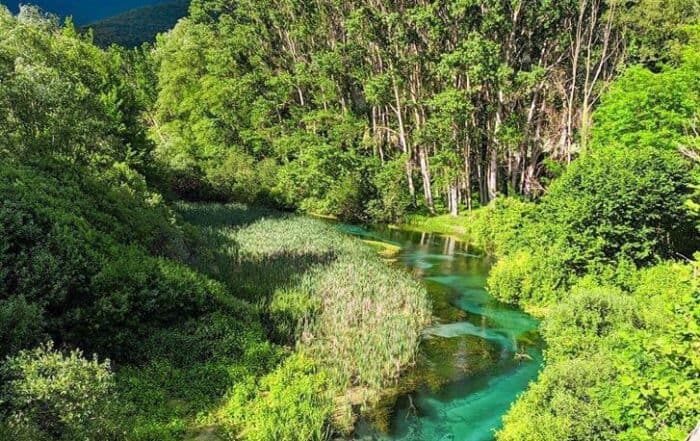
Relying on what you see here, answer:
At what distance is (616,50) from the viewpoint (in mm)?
43531

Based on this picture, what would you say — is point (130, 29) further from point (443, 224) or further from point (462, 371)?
point (462, 371)

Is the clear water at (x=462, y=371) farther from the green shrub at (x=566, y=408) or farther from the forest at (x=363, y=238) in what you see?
the green shrub at (x=566, y=408)

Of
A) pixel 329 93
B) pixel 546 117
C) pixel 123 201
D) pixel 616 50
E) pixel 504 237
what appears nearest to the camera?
pixel 123 201

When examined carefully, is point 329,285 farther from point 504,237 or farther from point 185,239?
point 504,237

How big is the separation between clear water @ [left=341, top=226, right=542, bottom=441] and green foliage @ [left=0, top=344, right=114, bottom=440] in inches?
245

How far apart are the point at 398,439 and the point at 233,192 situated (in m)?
43.7

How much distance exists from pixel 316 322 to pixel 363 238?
69.4 feet

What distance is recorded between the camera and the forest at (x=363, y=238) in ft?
35.8

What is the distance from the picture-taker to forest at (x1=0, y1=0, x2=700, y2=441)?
430 inches

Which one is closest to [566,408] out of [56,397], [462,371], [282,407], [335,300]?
[462,371]

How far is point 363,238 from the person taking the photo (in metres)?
39.6

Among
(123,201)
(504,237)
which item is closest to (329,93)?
(504,237)

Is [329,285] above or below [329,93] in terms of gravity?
below

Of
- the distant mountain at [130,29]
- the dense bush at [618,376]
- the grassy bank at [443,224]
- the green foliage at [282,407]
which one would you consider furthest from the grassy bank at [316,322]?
the distant mountain at [130,29]
